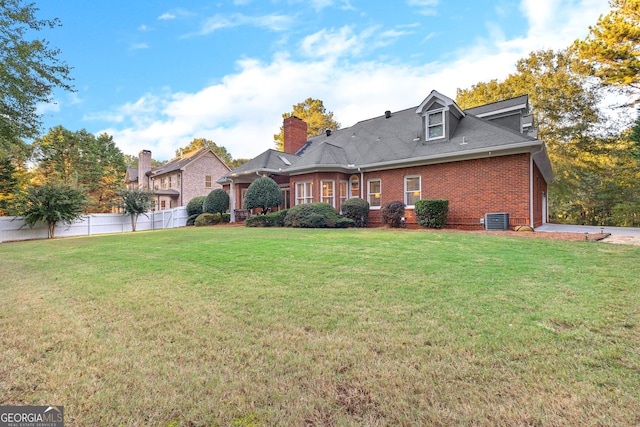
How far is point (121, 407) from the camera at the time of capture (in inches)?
66.3

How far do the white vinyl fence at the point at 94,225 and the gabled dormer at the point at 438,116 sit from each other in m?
19.1

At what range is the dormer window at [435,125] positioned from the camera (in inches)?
521

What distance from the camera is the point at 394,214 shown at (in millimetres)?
12570

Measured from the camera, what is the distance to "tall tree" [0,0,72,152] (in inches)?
403

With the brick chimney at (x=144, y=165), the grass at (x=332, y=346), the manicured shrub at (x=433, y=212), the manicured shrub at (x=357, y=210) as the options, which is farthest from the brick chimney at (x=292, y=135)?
the brick chimney at (x=144, y=165)

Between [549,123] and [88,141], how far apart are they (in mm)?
42269

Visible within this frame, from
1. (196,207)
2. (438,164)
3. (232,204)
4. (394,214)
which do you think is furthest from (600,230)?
(196,207)

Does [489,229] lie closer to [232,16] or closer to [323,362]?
[323,362]

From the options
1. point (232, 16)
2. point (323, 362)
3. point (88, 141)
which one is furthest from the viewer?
point (88, 141)

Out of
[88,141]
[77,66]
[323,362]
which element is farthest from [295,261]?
[88,141]

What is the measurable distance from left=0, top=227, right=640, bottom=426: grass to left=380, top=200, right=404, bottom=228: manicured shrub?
7.65 meters

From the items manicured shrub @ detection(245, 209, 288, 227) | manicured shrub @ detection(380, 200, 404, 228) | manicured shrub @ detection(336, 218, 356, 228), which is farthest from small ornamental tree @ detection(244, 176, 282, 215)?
manicured shrub @ detection(380, 200, 404, 228)

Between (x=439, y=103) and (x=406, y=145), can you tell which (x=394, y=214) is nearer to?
(x=406, y=145)

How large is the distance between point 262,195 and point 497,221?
37.8ft
